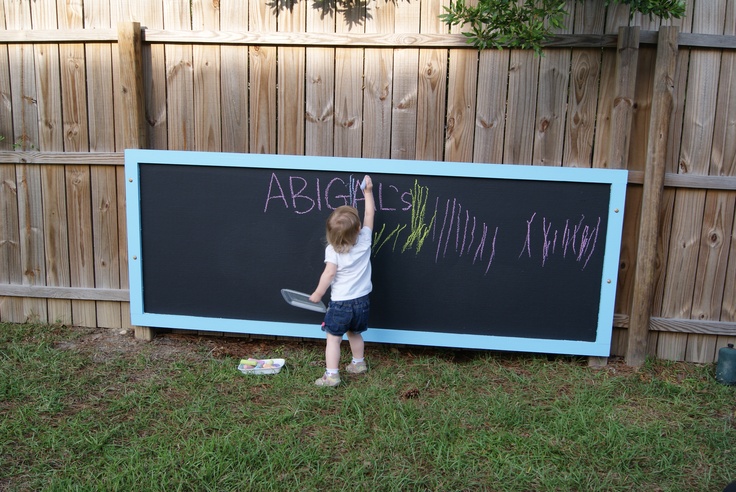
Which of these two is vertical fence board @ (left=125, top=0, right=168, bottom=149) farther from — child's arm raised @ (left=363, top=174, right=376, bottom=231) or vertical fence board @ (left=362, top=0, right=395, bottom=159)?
child's arm raised @ (left=363, top=174, right=376, bottom=231)

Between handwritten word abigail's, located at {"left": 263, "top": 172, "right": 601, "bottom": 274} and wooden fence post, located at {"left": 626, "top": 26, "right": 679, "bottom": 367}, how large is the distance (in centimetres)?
33

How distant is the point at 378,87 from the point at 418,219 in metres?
0.92

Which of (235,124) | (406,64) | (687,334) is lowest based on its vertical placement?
(687,334)

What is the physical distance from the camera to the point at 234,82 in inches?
155

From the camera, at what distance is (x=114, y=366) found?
12.3 ft

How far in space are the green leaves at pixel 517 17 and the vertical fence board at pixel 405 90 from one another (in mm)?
262

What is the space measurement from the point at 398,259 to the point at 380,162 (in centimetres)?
65

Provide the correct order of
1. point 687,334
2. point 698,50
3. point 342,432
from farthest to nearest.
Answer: point 687,334 → point 698,50 → point 342,432

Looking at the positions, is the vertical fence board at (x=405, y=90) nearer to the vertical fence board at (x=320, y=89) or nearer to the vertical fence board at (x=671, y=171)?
the vertical fence board at (x=320, y=89)

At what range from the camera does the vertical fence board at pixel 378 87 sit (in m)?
3.80

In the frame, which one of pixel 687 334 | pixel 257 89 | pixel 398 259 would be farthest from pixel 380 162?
pixel 687 334

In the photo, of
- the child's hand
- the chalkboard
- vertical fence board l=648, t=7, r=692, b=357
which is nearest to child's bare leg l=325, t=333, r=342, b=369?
the chalkboard

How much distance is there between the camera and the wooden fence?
368 centimetres

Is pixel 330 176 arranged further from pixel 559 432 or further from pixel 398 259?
pixel 559 432
